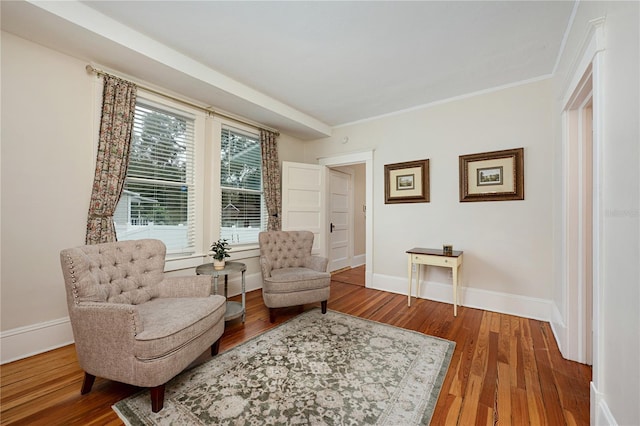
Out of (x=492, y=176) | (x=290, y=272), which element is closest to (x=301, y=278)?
(x=290, y=272)

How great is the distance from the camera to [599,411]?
125cm

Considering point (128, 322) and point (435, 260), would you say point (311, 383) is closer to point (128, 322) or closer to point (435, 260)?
point (128, 322)

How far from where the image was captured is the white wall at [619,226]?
99cm

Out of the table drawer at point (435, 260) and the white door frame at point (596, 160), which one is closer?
the white door frame at point (596, 160)

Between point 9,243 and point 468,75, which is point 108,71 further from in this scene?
point 468,75

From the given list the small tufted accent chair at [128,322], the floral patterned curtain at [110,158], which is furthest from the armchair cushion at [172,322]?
the floral patterned curtain at [110,158]

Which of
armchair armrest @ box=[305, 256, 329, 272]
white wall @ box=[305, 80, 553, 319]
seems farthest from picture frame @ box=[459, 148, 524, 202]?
armchair armrest @ box=[305, 256, 329, 272]

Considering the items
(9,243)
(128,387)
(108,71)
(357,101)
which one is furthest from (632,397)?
(108,71)

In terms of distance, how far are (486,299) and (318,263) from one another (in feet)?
7.01

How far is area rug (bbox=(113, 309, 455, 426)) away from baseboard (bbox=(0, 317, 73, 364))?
129 cm

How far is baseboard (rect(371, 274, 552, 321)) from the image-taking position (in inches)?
111

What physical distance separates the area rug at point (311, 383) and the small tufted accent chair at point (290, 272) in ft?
1.27

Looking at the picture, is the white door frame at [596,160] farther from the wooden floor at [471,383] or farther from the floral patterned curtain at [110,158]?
the floral patterned curtain at [110,158]

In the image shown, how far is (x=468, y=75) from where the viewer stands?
2.85m
